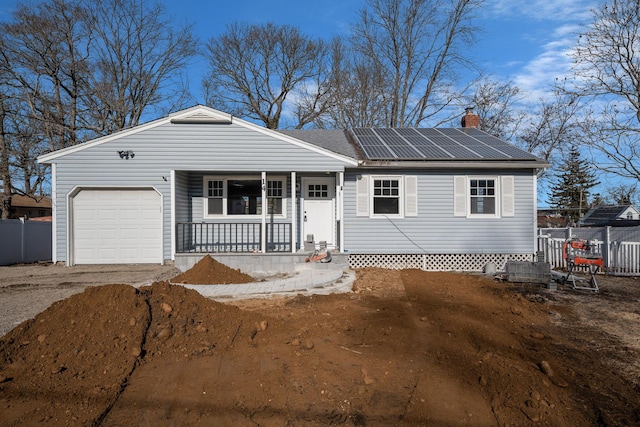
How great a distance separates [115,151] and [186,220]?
2778 mm

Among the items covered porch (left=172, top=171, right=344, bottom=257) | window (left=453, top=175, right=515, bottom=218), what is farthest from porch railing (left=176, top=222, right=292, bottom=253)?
window (left=453, top=175, right=515, bottom=218)

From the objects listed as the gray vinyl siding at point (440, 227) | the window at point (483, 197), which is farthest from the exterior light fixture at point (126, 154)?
the window at point (483, 197)

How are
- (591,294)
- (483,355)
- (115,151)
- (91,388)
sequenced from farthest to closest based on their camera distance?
(115,151), (591,294), (483,355), (91,388)

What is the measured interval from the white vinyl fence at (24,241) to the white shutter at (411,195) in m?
12.8

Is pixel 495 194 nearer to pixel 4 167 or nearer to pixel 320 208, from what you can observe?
pixel 320 208

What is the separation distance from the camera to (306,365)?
427cm

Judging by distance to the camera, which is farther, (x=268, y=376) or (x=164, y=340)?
(x=164, y=340)

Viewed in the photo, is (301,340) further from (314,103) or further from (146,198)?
(314,103)

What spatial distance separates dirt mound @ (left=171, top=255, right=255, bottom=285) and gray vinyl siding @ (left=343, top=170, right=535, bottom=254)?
12.0 ft

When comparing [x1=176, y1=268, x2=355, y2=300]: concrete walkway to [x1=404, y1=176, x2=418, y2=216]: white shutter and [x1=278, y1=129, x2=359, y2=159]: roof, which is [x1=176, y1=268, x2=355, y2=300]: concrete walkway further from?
[x1=278, y1=129, x2=359, y2=159]: roof

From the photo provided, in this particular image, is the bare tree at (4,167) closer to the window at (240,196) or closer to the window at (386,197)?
the window at (240,196)

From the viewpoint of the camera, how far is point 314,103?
27703mm

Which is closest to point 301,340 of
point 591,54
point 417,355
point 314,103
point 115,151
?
point 417,355

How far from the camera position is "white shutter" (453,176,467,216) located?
1210 centimetres
